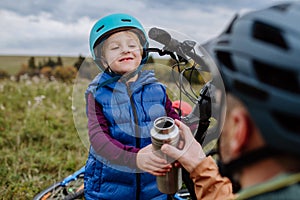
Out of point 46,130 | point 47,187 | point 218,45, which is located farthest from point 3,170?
point 218,45

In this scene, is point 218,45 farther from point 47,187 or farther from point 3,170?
point 3,170

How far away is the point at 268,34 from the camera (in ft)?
3.37

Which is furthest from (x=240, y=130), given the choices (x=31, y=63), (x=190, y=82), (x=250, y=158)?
(x=31, y=63)

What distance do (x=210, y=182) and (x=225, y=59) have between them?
79 cm

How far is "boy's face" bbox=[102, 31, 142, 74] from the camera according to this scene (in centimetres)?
226

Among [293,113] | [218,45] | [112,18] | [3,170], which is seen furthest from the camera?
[3,170]

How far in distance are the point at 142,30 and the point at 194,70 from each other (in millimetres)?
462

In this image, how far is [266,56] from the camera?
99cm

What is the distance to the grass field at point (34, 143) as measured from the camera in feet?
13.5

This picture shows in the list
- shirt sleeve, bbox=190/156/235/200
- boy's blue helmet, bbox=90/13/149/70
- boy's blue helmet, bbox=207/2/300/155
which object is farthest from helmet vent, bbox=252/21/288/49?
boy's blue helmet, bbox=90/13/149/70

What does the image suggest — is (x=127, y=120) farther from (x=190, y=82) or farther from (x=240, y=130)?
(x=240, y=130)

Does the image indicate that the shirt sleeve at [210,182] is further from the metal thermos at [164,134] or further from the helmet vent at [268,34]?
the helmet vent at [268,34]

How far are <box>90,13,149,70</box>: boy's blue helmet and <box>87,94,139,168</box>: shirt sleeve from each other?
0.33 metres

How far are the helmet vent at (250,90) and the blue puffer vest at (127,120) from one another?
1189 mm
